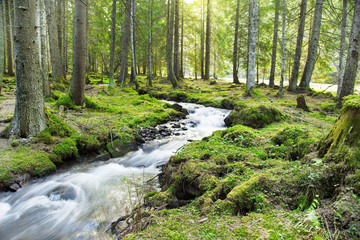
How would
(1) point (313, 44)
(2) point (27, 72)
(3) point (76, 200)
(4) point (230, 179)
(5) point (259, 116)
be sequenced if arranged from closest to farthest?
(4) point (230, 179), (3) point (76, 200), (2) point (27, 72), (5) point (259, 116), (1) point (313, 44)

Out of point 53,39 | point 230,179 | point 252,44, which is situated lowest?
point 230,179

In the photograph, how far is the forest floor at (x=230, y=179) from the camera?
2156 millimetres

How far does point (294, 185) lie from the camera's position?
9.03 feet

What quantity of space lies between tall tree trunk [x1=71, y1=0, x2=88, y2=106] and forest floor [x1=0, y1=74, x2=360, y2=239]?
989mm

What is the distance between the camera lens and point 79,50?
8.14m

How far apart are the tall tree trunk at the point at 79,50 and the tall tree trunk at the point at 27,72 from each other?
2.83 m

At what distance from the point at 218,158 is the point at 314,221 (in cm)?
220

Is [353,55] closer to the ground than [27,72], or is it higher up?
higher up

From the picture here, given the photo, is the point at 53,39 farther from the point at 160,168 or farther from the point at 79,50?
the point at 160,168

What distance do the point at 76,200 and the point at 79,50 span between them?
234 inches

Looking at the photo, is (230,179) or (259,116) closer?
(230,179)

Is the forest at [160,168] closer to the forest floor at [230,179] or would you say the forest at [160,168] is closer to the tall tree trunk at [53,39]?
the forest floor at [230,179]

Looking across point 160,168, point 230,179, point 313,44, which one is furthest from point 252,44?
point 230,179

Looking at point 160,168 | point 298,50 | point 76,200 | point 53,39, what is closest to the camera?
point 76,200
